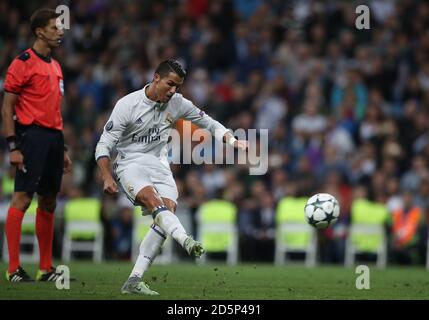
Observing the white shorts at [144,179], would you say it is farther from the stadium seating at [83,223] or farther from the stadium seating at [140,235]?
the stadium seating at [83,223]

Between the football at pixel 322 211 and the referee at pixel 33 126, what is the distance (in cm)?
291

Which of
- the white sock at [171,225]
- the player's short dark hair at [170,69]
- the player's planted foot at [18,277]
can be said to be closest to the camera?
the white sock at [171,225]

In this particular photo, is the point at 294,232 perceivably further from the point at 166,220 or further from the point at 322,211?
the point at 166,220

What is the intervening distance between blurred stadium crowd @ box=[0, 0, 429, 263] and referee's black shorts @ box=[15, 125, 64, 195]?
860 cm

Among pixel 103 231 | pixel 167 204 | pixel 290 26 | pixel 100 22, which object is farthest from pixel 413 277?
pixel 100 22

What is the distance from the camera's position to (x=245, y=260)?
19.6 metres

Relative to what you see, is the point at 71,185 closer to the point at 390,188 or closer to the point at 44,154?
the point at 390,188

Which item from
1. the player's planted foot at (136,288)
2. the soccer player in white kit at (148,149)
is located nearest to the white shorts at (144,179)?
the soccer player in white kit at (148,149)

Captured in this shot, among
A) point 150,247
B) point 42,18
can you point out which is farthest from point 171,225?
point 42,18

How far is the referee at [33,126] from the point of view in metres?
11.1

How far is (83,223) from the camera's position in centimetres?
2006

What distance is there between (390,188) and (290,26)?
5.20 metres

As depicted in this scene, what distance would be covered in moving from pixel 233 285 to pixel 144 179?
1895 mm
